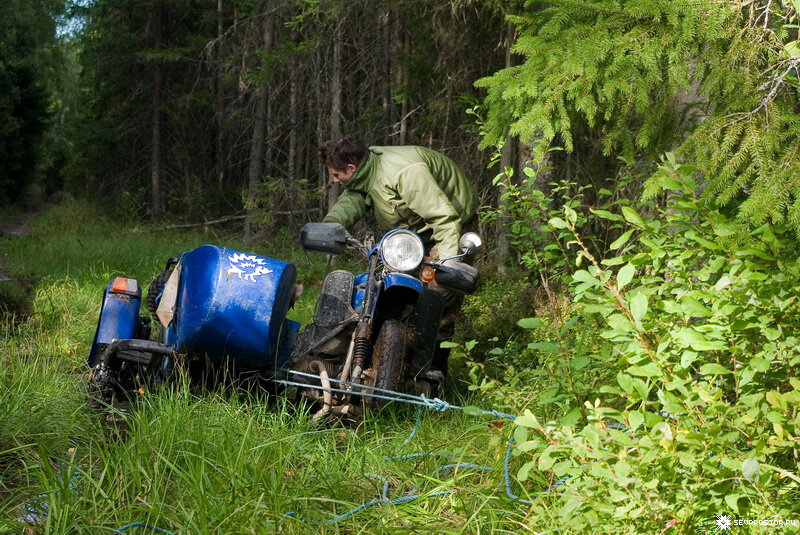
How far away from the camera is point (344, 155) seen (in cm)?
486

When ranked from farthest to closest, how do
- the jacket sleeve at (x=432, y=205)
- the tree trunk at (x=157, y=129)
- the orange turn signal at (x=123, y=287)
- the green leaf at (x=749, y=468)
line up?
the tree trunk at (x=157, y=129) → the orange turn signal at (x=123, y=287) → the jacket sleeve at (x=432, y=205) → the green leaf at (x=749, y=468)

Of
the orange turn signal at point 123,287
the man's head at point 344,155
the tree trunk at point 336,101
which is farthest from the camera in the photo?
the tree trunk at point 336,101

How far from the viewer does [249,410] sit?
12.8 feet

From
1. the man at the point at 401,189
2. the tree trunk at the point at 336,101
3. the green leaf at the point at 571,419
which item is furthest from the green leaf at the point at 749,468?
the tree trunk at the point at 336,101

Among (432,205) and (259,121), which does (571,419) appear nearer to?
(432,205)

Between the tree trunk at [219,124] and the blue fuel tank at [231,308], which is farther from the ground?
the tree trunk at [219,124]

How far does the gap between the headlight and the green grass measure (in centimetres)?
76

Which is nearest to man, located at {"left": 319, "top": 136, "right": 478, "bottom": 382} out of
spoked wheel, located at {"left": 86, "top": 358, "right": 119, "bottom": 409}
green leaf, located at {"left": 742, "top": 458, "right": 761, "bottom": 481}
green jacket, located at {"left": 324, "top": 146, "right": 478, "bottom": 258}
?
green jacket, located at {"left": 324, "top": 146, "right": 478, "bottom": 258}

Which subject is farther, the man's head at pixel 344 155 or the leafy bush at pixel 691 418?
the man's head at pixel 344 155

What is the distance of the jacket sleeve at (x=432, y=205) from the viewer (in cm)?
464

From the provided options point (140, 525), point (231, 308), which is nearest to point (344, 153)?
point (231, 308)

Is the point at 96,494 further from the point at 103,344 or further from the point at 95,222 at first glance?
the point at 95,222

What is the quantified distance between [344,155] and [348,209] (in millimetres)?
346

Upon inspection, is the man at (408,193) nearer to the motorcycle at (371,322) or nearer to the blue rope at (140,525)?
the motorcycle at (371,322)
